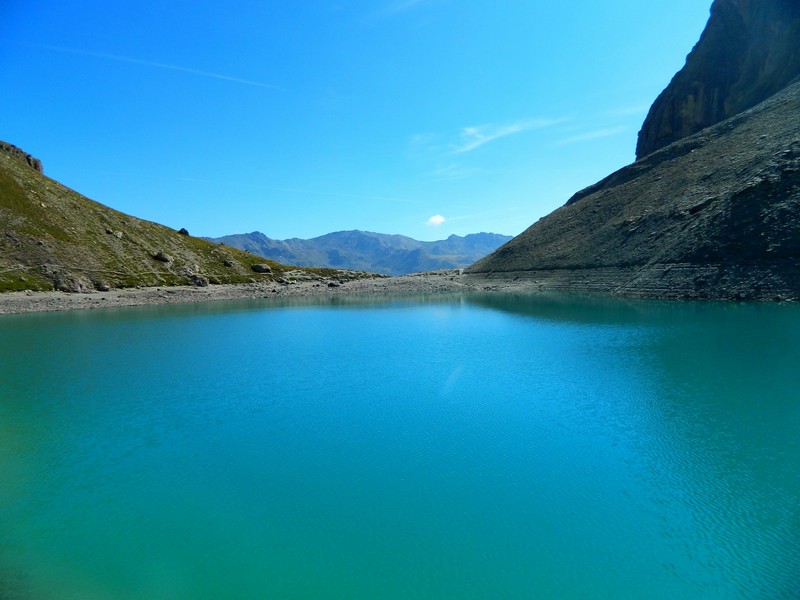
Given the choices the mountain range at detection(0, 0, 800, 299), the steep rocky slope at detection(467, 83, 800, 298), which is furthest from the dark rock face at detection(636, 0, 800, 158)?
the steep rocky slope at detection(467, 83, 800, 298)

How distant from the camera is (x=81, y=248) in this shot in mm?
84000

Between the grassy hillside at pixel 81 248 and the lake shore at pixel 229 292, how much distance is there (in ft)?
12.3

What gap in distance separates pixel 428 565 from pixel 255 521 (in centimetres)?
463

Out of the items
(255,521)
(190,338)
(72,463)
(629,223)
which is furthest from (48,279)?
(629,223)

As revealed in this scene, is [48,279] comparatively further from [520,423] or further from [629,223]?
[629,223]

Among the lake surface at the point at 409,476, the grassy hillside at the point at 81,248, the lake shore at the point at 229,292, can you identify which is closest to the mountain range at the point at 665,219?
the grassy hillside at the point at 81,248

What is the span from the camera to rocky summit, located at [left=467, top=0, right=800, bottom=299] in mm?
50844

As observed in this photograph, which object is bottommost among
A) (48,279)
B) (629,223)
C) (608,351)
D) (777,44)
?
(608,351)

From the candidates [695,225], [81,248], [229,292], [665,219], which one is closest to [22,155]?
[81,248]

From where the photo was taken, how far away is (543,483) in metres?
12.8

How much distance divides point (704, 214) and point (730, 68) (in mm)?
75344

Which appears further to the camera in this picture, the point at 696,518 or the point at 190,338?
the point at 190,338

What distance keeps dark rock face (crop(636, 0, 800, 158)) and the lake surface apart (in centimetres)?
9689

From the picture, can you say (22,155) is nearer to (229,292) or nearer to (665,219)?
(229,292)
